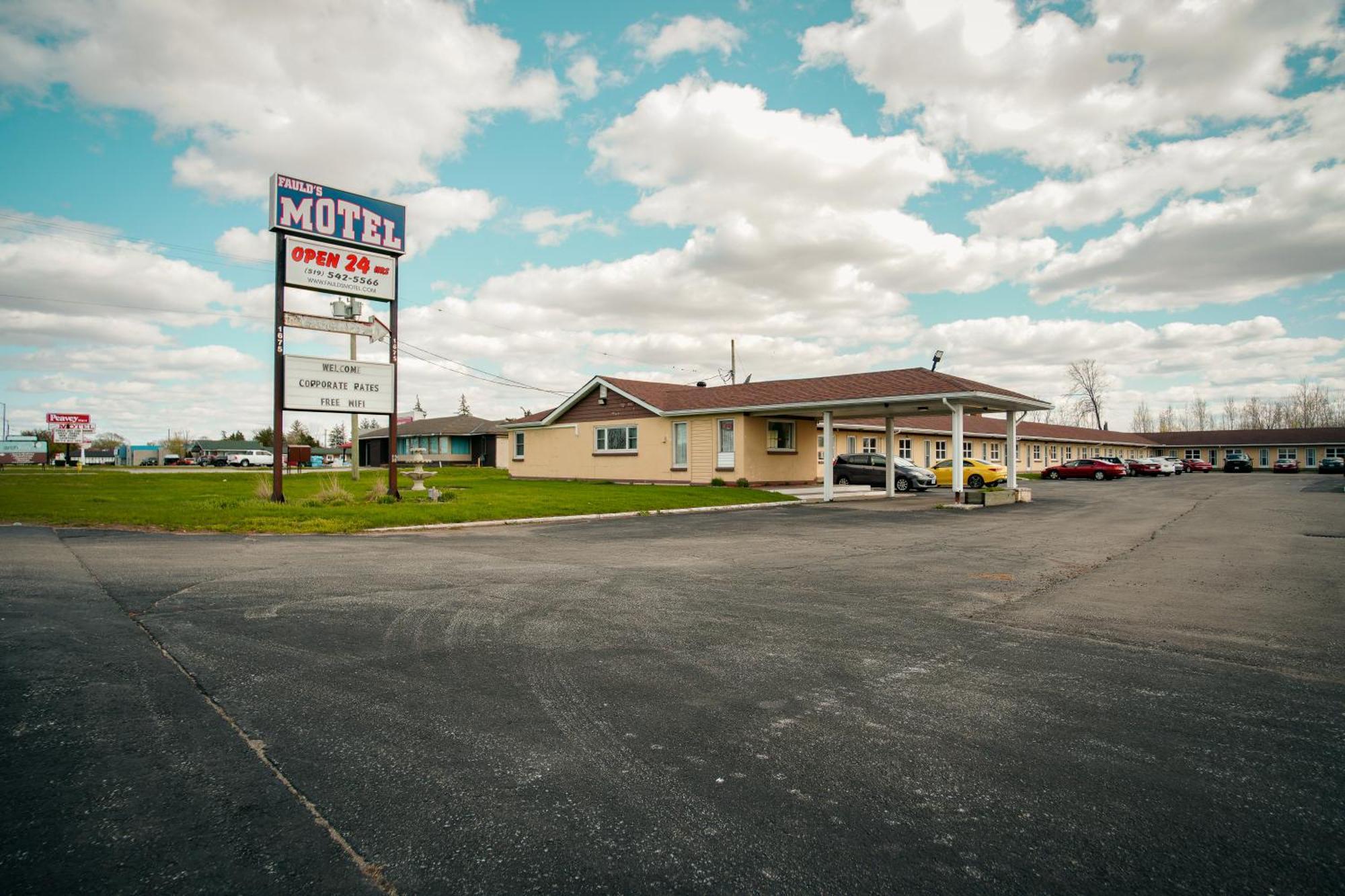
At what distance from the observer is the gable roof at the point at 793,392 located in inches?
917

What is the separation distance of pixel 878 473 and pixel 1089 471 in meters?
22.8

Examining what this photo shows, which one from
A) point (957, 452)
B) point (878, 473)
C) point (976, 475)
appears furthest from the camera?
point (976, 475)

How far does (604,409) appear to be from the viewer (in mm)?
33094

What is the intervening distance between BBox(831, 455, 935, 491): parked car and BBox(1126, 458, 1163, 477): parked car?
30024 mm

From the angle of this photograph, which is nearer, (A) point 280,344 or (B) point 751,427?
(A) point 280,344

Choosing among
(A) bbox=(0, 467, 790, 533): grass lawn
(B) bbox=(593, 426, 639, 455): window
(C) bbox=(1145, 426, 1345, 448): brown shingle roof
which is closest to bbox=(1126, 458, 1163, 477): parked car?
(C) bbox=(1145, 426, 1345, 448): brown shingle roof

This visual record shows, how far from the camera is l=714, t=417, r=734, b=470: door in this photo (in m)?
28.6

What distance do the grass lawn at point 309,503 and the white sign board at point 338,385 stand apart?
88.5 inches

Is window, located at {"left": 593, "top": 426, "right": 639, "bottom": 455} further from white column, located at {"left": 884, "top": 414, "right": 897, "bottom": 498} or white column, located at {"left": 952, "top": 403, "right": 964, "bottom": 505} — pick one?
white column, located at {"left": 952, "top": 403, "right": 964, "bottom": 505}

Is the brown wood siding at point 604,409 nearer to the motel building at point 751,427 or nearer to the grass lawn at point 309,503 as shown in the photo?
the motel building at point 751,427

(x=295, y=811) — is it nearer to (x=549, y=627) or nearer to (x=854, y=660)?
(x=549, y=627)

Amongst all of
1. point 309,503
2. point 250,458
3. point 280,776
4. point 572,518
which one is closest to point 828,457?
point 572,518

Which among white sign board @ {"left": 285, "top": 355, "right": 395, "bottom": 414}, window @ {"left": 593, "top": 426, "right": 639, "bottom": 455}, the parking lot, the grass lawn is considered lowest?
the parking lot

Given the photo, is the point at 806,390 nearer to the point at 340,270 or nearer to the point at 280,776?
the point at 340,270
